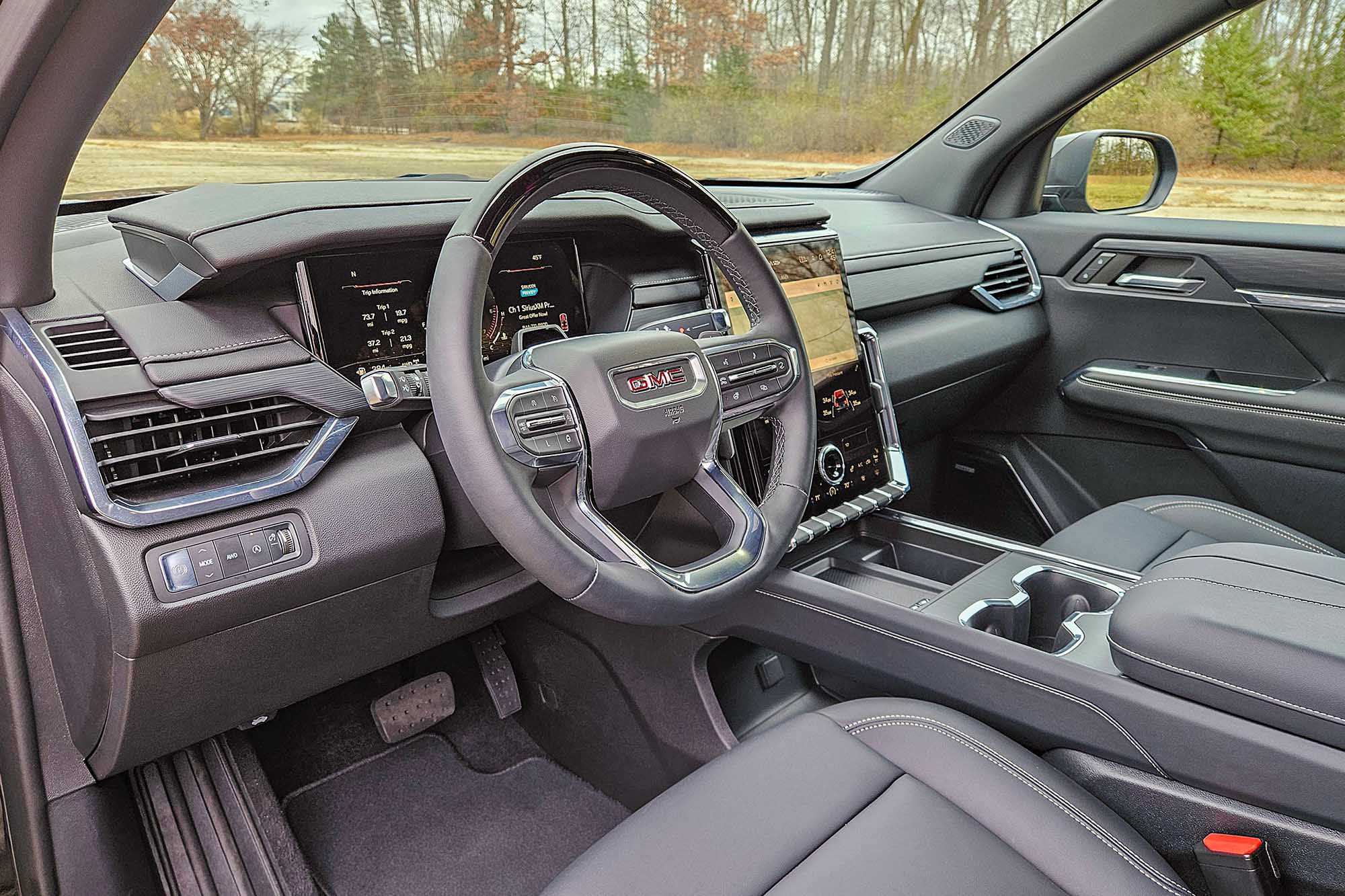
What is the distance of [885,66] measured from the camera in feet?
8.39

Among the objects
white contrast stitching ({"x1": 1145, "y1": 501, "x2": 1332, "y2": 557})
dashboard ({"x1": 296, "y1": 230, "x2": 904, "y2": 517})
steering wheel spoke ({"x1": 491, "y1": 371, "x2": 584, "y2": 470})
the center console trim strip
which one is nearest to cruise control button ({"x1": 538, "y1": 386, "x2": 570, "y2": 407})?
steering wheel spoke ({"x1": 491, "y1": 371, "x2": 584, "y2": 470})

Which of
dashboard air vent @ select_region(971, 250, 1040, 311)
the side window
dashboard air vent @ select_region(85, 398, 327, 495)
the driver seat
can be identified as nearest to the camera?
the driver seat

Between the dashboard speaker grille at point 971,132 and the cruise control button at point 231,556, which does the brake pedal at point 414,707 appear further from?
Answer: the dashboard speaker grille at point 971,132

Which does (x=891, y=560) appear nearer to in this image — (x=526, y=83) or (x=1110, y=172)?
(x=526, y=83)

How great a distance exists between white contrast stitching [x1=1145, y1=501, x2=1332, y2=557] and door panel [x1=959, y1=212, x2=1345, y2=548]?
403 millimetres

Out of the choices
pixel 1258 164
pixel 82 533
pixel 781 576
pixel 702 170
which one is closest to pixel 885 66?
pixel 702 170

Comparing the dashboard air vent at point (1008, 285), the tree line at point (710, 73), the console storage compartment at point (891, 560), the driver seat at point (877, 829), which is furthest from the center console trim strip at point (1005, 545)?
the dashboard air vent at point (1008, 285)

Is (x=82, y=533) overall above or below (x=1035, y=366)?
above

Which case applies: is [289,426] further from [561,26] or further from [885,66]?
[885,66]

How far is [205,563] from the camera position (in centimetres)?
116

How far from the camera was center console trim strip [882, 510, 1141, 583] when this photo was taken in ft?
5.20

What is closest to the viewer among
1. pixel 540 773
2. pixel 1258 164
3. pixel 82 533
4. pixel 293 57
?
pixel 82 533

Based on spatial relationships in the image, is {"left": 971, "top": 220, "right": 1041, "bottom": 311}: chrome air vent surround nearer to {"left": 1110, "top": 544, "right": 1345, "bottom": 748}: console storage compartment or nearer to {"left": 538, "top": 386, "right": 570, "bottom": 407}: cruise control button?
{"left": 1110, "top": 544, "right": 1345, "bottom": 748}: console storage compartment

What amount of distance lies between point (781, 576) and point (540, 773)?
0.81 m
